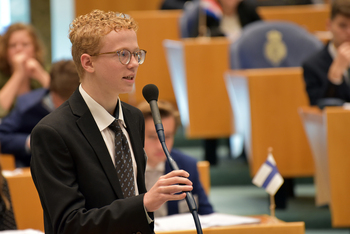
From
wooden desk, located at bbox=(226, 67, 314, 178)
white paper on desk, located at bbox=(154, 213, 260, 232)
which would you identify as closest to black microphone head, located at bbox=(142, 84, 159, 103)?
white paper on desk, located at bbox=(154, 213, 260, 232)

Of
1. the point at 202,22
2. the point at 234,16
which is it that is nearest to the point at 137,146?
the point at 202,22

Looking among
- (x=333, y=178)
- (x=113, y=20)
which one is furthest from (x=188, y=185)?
(x=333, y=178)

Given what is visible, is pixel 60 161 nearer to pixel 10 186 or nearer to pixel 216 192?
pixel 10 186

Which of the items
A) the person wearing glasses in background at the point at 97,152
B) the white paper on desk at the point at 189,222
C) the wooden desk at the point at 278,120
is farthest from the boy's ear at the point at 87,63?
the wooden desk at the point at 278,120

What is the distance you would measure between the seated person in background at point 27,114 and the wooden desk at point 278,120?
1034 mm

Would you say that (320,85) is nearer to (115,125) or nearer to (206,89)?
(206,89)

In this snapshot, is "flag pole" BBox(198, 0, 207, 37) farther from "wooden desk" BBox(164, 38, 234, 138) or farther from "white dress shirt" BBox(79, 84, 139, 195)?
"white dress shirt" BBox(79, 84, 139, 195)

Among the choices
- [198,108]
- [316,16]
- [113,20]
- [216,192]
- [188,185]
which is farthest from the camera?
[316,16]

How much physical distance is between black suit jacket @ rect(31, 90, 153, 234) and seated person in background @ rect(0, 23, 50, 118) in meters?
2.14

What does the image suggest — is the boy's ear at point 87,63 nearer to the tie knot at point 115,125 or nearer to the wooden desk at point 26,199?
the tie knot at point 115,125

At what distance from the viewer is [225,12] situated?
412 centimetres

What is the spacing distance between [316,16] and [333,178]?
241 cm

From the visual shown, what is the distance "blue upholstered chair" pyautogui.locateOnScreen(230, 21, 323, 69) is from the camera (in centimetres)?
354

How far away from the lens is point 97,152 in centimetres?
106
